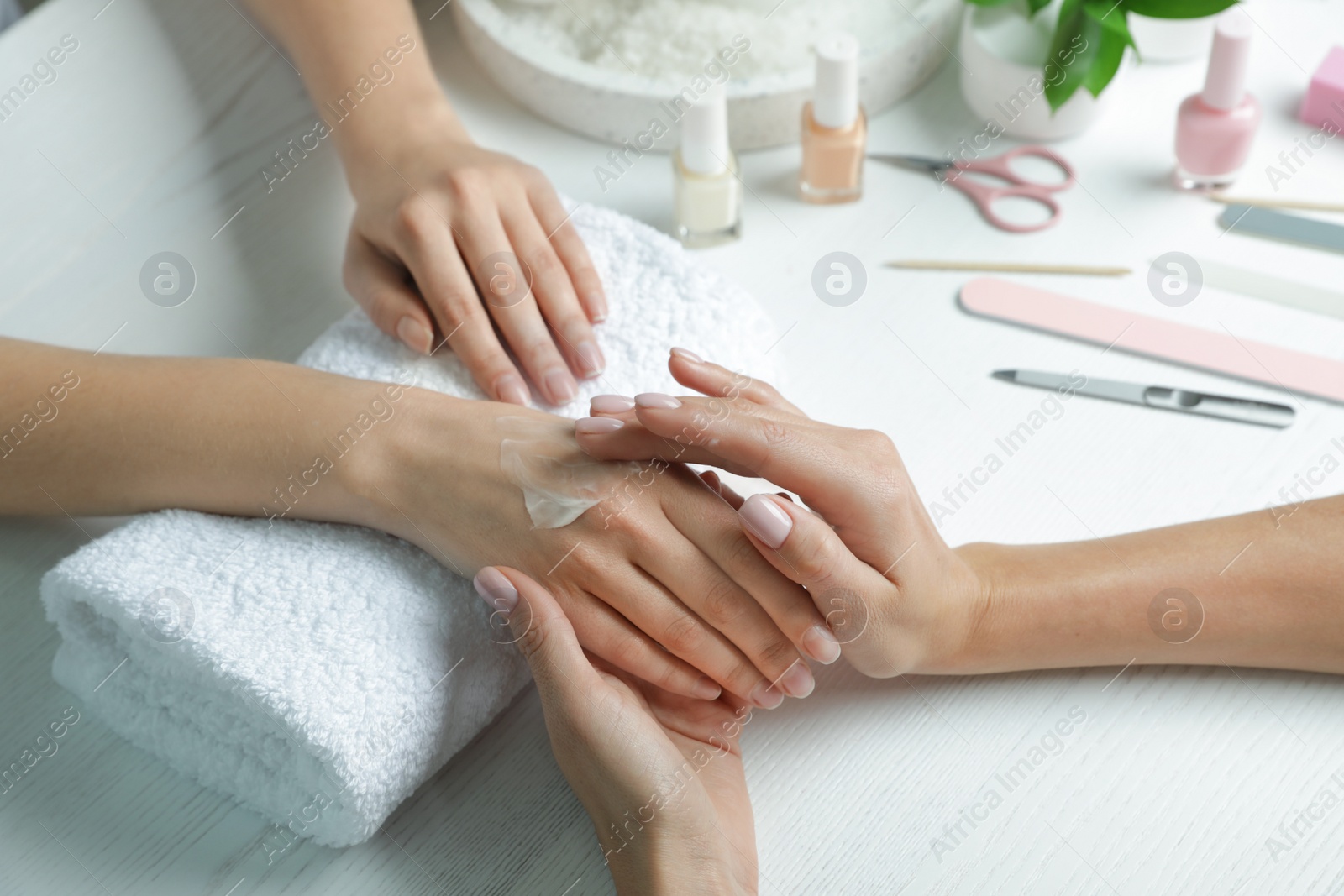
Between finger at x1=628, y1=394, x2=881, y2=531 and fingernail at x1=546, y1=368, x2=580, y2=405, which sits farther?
fingernail at x1=546, y1=368, x2=580, y2=405

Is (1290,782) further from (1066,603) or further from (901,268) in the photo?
(901,268)

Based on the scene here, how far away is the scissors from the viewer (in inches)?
39.7

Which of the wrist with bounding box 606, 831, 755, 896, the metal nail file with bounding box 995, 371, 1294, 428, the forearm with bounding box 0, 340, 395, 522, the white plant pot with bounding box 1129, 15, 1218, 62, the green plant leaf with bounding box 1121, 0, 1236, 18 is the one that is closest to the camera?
the wrist with bounding box 606, 831, 755, 896

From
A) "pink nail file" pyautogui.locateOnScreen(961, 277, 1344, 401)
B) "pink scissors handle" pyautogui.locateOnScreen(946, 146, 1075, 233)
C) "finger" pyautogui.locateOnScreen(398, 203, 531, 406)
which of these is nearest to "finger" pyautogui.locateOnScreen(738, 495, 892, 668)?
"finger" pyautogui.locateOnScreen(398, 203, 531, 406)

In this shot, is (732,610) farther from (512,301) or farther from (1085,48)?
(1085,48)

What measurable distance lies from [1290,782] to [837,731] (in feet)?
0.92

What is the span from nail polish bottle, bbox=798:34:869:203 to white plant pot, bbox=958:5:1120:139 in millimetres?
134

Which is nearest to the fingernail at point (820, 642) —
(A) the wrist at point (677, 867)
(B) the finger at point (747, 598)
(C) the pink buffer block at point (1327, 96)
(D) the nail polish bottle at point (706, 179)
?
(B) the finger at point (747, 598)

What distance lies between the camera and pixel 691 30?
3.40 feet

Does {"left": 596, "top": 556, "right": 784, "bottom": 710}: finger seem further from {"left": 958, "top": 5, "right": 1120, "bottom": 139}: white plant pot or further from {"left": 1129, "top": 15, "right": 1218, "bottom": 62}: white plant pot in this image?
{"left": 1129, "top": 15, "right": 1218, "bottom": 62}: white plant pot

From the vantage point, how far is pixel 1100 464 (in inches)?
33.1

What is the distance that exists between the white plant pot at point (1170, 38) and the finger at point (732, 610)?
753 mm

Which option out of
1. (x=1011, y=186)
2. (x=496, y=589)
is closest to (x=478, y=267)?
(x=496, y=589)

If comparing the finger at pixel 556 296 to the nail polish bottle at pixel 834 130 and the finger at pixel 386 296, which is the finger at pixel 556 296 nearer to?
the finger at pixel 386 296
